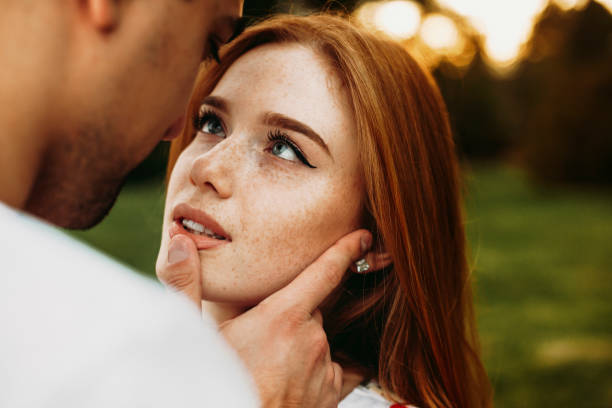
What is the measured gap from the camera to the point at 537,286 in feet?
31.5

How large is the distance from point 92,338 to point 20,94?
704mm

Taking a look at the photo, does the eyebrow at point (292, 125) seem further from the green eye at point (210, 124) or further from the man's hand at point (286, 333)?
the man's hand at point (286, 333)

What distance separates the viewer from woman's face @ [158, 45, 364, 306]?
6.63 ft

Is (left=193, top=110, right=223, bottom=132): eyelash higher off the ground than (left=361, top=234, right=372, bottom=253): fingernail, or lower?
higher

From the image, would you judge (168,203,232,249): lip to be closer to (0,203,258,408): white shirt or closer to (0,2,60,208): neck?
(0,2,60,208): neck

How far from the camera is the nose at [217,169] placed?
202 centimetres

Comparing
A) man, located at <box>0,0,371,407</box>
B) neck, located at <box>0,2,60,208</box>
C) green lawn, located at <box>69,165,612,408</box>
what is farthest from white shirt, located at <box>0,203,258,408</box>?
green lawn, located at <box>69,165,612,408</box>

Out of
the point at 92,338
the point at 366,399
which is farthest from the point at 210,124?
the point at 92,338

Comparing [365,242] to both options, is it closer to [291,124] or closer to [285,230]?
[285,230]

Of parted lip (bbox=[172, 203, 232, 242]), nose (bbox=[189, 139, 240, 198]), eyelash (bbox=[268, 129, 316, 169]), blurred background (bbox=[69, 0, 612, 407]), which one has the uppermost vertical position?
eyelash (bbox=[268, 129, 316, 169])

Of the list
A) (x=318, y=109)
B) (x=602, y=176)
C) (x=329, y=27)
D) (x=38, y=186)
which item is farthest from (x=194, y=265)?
(x=602, y=176)

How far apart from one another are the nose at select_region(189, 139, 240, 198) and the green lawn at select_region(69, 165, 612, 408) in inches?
48.2

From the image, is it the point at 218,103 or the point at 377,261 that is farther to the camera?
the point at 377,261

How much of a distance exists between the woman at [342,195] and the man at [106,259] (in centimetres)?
13
